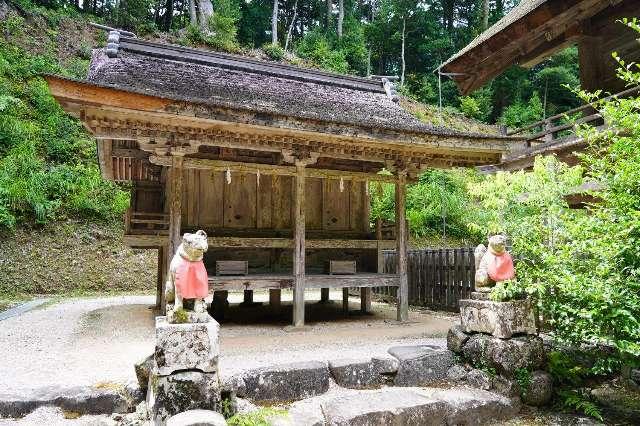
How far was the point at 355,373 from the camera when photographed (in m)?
5.31

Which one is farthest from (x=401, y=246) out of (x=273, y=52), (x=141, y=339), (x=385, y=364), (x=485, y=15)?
(x=485, y=15)

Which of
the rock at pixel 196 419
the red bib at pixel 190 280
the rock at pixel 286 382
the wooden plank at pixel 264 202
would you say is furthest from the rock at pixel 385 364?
the wooden plank at pixel 264 202

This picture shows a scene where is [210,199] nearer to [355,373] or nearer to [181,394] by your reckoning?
[355,373]

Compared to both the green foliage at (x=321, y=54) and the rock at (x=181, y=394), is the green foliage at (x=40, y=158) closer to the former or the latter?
the rock at (x=181, y=394)

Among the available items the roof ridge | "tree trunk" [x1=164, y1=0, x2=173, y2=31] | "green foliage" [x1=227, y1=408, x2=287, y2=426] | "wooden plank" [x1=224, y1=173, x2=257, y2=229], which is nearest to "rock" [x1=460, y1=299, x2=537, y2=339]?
"green foliage" [x1=227, y1=408, x2=287, y2=426]

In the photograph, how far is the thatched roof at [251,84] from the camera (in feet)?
24.8

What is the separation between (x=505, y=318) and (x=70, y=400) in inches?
199

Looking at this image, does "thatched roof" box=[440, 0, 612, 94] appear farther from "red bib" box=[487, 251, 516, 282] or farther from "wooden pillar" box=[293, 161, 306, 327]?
"red bib" box=[487, 251, 516, 282]

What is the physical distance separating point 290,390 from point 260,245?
13.1 ft

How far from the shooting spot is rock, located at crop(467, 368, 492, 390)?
5.23 m

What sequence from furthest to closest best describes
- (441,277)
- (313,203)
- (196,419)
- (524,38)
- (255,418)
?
(441,277) → (313,203) → (524,38) → (255,418) → (196,419)

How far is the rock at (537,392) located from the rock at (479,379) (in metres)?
0.41

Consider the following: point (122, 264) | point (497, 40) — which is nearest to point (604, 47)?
point (497, 40)

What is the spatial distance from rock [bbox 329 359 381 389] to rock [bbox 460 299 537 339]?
1.54 meters
